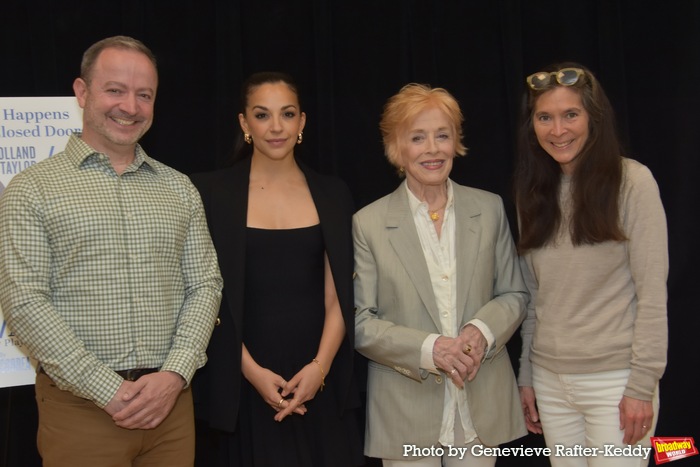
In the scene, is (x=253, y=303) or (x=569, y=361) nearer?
(x=569, y=361)

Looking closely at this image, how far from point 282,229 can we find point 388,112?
1.93ft

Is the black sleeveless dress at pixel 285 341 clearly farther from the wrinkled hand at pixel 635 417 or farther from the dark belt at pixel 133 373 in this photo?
the wrinkled hand at pixel 635 417

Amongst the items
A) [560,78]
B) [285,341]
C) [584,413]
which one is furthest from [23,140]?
[584,413]

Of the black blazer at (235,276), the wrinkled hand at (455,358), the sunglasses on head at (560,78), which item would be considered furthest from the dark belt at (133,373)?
the sunglasses on head at (560,78)

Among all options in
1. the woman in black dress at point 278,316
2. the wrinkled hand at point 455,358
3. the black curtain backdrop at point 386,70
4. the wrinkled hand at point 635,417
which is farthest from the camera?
the black curtain backdrop at point 386,70

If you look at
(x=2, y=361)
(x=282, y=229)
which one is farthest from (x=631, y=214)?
(x=2, y=361)

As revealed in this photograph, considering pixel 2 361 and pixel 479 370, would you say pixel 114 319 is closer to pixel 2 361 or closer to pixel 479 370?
pixel 2 361

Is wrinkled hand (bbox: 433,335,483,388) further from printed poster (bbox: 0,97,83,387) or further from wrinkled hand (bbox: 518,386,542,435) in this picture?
printed poster (bbox: 0,97,83,387)

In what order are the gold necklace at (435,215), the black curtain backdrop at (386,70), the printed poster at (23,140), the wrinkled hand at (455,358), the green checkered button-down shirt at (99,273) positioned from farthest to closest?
the black curtain backdrop at (386,70)
the printed poster at (23,140)
the gold necklace at (435,215)
the wrinkled hand at (455,358)
the green checkered button-down shirt at (99,273)

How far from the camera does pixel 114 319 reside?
6.48 ft

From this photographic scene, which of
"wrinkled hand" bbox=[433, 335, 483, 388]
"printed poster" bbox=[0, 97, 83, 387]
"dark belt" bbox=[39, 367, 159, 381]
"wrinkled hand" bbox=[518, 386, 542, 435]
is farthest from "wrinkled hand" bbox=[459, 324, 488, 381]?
"printed poster" bbox=[0, 97, 83, 387]

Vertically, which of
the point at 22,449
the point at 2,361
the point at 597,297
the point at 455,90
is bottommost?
the point at 22,449

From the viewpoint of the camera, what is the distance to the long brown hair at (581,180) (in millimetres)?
2191

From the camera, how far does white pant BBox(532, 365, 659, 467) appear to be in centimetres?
217
